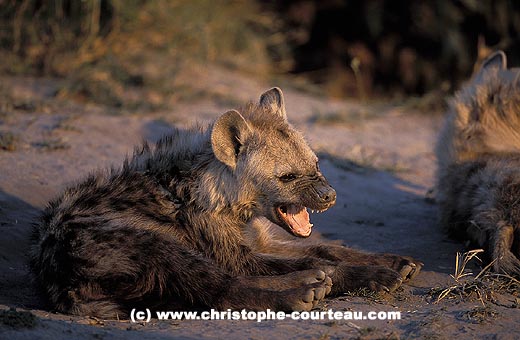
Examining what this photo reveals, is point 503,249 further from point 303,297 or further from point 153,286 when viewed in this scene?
point 153,286

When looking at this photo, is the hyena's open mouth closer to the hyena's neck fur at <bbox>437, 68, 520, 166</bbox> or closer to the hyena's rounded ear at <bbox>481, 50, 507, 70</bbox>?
the hyena's neck fur at <bbox>437, 68, 520, 166</bbox>

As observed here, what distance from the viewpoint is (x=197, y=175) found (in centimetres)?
340

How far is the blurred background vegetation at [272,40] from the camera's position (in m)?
6.59

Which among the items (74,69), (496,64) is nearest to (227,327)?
(496,64)

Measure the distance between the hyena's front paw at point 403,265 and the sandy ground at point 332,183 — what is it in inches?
2.4

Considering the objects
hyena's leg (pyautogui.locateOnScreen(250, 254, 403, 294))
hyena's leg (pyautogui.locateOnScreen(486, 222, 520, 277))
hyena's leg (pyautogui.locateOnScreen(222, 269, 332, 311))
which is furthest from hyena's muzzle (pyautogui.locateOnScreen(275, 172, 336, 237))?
hyena's leg (pyautogui.locateOnScreen(486, 222, 520, 277))

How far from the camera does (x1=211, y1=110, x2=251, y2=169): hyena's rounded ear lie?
3.30 meters

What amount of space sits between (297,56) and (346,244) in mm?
4762

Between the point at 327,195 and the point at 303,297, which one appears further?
the point at 327,195

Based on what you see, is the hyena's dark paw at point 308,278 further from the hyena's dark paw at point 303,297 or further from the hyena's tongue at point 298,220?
the hyena's tongue at point 298,220

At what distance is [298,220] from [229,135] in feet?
1.71

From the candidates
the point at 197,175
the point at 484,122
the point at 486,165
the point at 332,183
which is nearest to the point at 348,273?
the point at 197,175

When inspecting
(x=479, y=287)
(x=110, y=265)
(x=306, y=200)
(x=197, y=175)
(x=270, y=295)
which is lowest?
(x=479, y=287)

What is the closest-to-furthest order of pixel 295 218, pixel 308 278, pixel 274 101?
pixel 308 278 → pixel 295 218 → pixel 274 101
